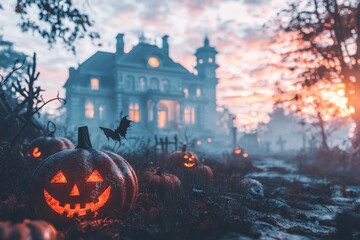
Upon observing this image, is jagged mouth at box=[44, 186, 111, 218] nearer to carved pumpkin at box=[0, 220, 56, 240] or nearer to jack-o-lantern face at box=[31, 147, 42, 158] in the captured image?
Answer: carved pumpkin at box=[0, 220, 56, 240]

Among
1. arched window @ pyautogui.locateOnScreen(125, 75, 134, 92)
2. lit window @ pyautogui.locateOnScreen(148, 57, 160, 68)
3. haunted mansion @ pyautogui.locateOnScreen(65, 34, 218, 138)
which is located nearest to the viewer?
haunted mansion @ pyautogui.locateOnScreen(65, 34, 218, 138)

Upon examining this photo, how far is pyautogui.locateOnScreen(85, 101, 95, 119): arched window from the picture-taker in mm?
39719

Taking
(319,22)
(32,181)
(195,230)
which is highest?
(319,22)

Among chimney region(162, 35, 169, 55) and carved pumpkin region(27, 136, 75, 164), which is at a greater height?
chimney region(162, 35, 169, 55)

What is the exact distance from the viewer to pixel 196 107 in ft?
163

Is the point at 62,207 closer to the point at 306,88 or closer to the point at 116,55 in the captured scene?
the point at 306,88

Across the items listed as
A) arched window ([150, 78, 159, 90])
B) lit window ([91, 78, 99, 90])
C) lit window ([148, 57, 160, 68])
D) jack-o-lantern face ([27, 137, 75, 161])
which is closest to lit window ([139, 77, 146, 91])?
arched window ([150, 78, 159, 90])

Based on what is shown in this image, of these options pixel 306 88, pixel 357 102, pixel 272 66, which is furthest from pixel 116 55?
pixel 357 102

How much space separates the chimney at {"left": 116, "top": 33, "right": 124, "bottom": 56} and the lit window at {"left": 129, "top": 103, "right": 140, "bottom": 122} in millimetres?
7310

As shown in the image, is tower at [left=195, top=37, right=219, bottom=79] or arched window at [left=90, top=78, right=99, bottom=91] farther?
tower at [left=195, top=37, right=219, bottom=79]

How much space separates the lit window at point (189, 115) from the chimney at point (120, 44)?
540 inches

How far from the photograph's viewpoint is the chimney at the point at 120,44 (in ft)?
137

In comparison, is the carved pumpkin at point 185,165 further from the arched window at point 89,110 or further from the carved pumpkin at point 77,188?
the arched window at point 89,110

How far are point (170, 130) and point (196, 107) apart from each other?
956cm
